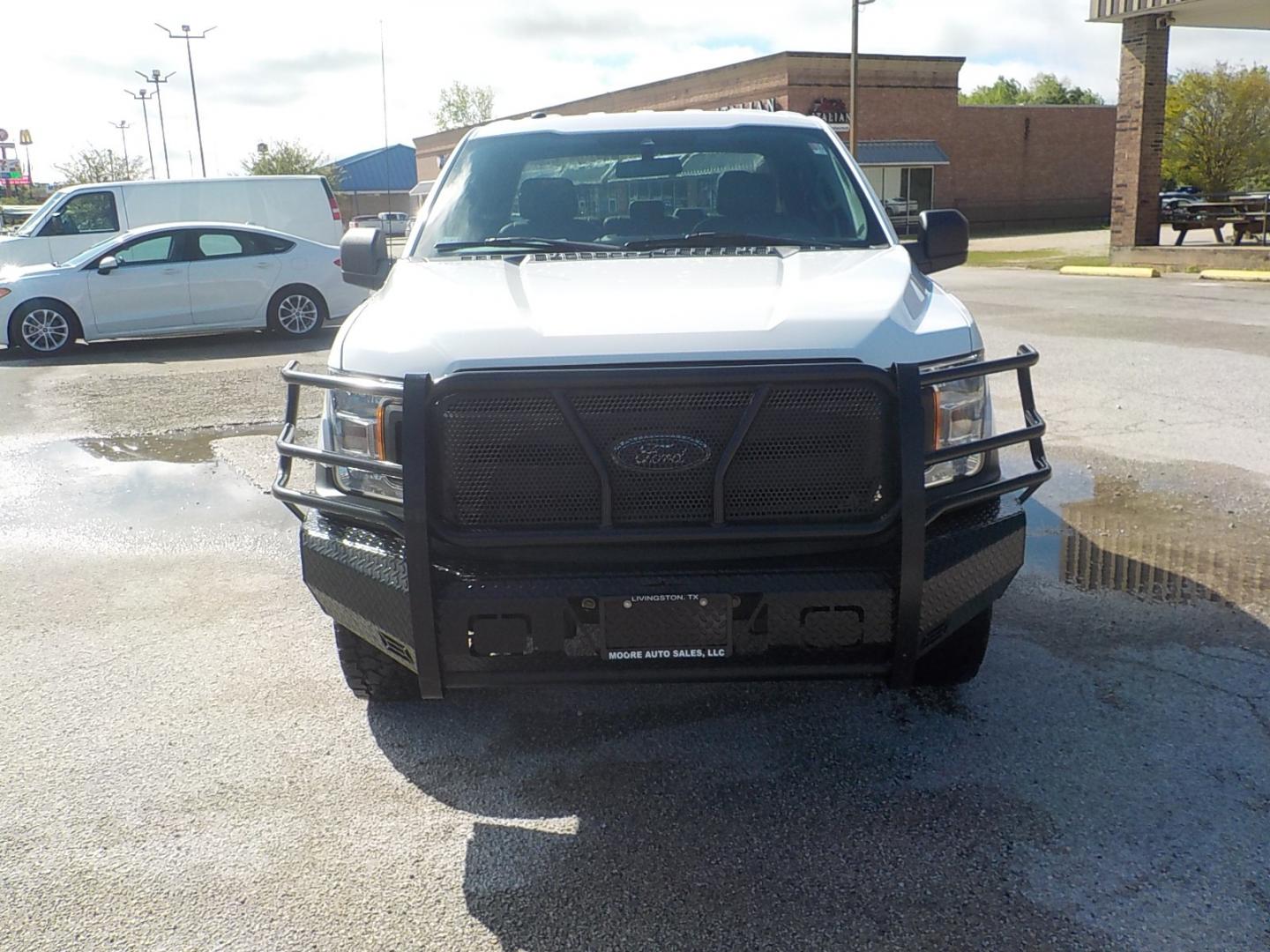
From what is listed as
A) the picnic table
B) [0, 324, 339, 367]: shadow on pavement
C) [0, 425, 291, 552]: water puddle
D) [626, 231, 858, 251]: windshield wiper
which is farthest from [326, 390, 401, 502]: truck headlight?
the picnic table

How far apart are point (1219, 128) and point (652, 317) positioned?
127 feet

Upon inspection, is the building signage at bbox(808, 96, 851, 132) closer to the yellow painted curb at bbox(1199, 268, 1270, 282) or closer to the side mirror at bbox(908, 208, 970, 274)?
the yellow painted curb at bbox(1199, 268, 1270, 282)

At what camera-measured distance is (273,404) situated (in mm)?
10148

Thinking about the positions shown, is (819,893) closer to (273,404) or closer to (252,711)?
(252,711)

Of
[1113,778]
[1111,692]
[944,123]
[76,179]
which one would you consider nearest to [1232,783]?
[1113,778]

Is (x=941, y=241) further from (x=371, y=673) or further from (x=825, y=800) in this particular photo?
(x=371, y=673)

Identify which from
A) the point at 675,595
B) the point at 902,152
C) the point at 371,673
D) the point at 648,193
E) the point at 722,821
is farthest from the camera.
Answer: the point at 902,152

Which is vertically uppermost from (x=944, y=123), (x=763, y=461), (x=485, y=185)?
(x=944, y=123)

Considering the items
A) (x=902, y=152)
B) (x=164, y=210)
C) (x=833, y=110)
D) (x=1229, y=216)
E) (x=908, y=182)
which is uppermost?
(x=833, y=110)

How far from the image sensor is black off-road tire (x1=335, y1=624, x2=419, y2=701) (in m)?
3.69

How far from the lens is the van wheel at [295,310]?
48.0ft

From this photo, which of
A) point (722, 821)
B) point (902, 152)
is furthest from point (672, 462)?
point (902, 152)

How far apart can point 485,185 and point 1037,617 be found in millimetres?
2771

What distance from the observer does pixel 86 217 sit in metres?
18.2
